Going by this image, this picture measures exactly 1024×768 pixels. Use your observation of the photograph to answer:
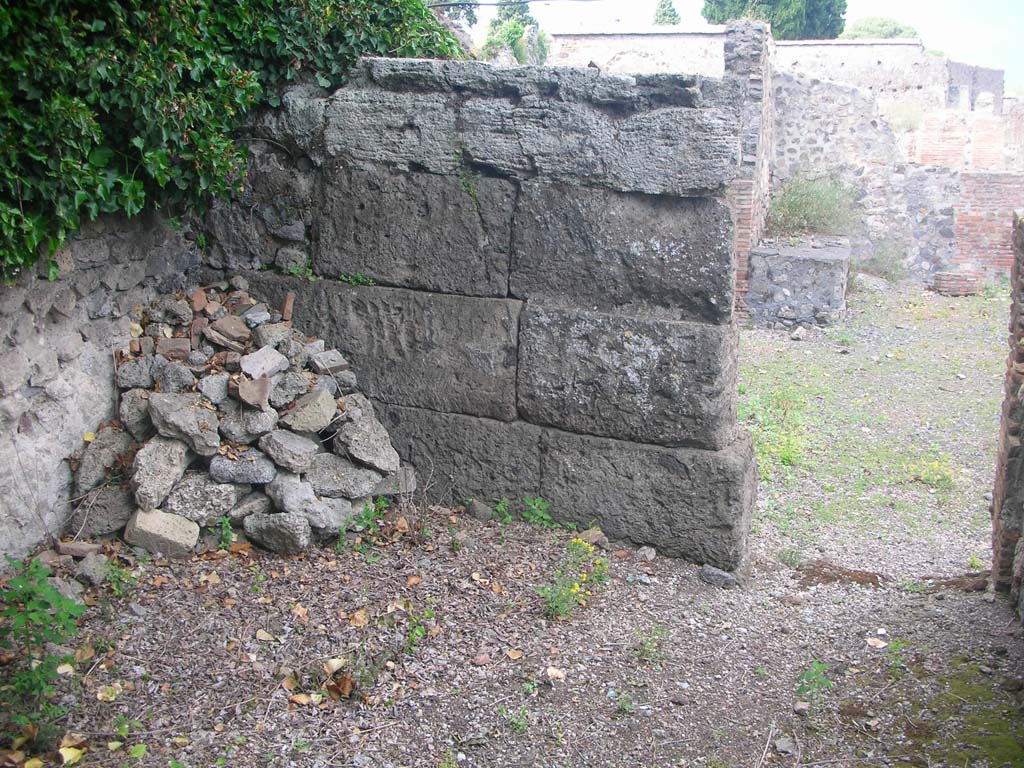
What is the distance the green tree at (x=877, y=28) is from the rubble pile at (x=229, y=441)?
42955 mm

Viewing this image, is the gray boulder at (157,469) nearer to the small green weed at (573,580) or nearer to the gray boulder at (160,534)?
the gray boulder at (160,534)

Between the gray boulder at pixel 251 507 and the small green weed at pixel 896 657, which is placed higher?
the gray boulder at pixel 251 507

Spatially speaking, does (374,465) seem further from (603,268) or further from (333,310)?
(603,268)

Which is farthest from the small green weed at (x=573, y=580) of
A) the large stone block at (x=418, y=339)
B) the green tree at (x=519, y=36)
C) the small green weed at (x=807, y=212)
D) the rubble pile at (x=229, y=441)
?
the green tree at (x=519, y=36)

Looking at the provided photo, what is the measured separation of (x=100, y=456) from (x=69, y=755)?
1.49 meters

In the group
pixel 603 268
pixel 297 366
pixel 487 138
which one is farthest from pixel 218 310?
pixel 603 268

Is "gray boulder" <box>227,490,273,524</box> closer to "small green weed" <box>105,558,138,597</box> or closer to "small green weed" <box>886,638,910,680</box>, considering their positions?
"small green weed" <box>105,558,138,597</box>

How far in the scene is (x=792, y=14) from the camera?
904 inches

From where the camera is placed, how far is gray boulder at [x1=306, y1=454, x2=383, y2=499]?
13.4 feet

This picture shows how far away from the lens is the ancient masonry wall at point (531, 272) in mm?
4012

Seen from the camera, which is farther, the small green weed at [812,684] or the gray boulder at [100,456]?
the gray boulder at [100,456]

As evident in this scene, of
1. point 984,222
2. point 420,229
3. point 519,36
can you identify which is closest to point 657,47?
point 519,36

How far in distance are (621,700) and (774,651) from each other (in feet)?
2.59

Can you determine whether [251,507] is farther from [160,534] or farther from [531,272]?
[531,272]
